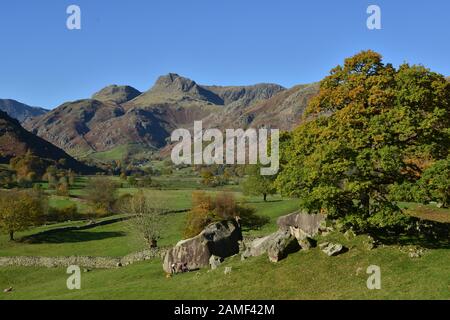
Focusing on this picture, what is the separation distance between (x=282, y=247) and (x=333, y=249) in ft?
13.7

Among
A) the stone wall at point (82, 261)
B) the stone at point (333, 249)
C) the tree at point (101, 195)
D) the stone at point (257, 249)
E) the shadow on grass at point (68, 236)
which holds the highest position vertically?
the stone at point (333, 249)

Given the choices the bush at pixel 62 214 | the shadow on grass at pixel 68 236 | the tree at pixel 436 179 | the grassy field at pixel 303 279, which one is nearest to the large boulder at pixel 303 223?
the grassy field at pixel 303 279

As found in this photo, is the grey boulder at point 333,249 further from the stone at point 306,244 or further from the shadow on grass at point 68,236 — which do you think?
the shadow on grass at point 68,236

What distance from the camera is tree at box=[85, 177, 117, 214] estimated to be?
13944cm

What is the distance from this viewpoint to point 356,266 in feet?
106

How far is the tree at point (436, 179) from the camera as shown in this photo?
30.2 meters

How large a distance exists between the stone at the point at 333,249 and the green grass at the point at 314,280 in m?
0.40

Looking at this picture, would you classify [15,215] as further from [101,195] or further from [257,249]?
[257,249]

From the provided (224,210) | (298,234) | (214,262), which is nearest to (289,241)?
(298,234)

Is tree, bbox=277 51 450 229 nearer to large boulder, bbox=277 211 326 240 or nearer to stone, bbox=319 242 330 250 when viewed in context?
stone, bbox=319 242 330 250

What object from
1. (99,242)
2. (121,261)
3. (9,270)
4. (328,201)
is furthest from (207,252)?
(99,242)

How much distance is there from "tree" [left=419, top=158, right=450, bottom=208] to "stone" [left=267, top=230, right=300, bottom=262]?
11445 mm
